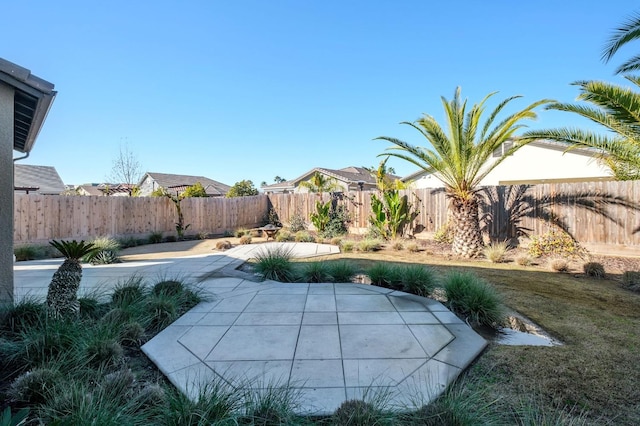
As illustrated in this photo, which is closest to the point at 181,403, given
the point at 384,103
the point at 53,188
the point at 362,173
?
the point at 384,103

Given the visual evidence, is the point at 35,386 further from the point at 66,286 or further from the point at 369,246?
the point at 369,246

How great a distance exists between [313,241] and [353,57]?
7438mm

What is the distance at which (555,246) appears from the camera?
25.8 feet

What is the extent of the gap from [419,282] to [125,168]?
25.7 m

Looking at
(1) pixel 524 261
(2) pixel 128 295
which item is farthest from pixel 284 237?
(2) pixel 128 295

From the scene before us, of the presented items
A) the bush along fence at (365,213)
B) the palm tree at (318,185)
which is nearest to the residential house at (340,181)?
the palm tree at (318,185)

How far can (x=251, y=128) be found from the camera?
18422 mm

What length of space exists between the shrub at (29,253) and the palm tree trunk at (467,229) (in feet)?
40.2

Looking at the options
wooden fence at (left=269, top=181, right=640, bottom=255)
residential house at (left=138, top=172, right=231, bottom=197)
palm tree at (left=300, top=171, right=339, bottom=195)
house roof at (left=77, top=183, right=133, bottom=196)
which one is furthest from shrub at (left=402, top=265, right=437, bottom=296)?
residential house at (left=138, top=172, right=231, bottom=197)

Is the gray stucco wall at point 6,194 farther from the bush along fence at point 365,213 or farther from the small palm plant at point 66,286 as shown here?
the bush along fence at point 365,213

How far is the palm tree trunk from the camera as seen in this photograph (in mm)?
8352

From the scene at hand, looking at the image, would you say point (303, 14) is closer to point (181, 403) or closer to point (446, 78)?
point (446, 78)

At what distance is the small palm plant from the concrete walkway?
106cm

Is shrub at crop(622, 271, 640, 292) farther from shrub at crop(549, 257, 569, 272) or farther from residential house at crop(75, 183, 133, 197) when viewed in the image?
residential house at crop(75, 183, 133, 197)
